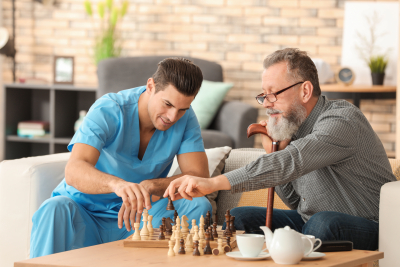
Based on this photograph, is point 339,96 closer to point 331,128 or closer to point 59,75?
point 331,128

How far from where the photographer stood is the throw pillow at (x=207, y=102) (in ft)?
12.3

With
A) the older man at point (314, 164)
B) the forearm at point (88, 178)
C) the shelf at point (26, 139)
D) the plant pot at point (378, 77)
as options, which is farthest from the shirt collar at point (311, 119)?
the shelf at point (26, 139)

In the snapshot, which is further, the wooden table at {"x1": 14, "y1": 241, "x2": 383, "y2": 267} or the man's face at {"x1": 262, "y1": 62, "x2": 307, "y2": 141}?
the man's face at {"x1": 262, "y1": 62, "x2": 307, "y2": 141}

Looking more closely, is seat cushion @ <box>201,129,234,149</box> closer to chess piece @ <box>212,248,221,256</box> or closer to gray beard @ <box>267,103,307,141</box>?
gray beard @ <box>267,103,307,141</box>

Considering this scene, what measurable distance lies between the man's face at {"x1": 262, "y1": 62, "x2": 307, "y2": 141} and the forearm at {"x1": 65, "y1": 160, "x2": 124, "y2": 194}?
606mm

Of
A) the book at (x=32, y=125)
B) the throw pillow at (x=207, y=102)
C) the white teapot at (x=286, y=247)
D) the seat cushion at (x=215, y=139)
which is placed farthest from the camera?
the book at (x=32, y=125)

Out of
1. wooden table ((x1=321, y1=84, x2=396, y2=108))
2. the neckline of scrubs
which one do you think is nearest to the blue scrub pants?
the neckline of scrubs

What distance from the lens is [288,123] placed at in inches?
69.9

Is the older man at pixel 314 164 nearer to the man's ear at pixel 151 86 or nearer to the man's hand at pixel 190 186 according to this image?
the man's hand at pixel 190 186

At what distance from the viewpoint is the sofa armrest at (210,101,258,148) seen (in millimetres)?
3486

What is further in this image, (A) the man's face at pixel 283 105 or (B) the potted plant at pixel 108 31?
(B) the potted plant at pixel 108 31

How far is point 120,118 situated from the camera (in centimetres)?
190

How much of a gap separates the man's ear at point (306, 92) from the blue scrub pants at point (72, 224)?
21.5 inches

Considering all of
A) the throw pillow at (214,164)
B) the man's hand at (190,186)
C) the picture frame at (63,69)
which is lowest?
the throw pillow at (214,164)
